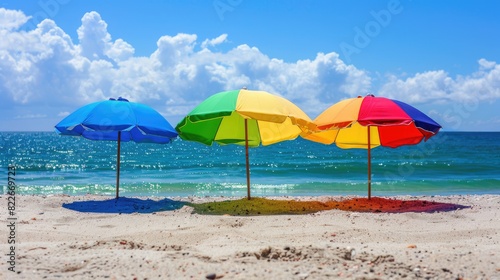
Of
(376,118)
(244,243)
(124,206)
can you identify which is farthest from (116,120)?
(376,118)

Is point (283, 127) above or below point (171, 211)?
above

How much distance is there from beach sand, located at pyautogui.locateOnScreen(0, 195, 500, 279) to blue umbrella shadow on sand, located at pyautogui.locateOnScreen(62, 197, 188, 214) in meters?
0.02

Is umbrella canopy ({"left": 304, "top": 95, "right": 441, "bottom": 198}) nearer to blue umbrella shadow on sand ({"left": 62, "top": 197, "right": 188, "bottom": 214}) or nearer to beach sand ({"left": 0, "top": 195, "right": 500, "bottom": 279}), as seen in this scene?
beach sand ({"left": 0, "top": 195, "right": 500, "bottom": 279})

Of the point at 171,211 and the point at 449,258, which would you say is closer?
the point at 449,258

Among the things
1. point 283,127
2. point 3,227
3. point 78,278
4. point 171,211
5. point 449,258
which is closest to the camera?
point 78,278

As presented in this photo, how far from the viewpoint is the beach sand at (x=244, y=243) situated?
15.0 ft

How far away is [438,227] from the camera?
750cm

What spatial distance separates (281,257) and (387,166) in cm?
2800

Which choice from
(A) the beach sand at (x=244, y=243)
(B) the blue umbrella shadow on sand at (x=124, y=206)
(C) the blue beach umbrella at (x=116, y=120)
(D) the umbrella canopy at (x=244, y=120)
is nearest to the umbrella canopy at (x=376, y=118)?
(D) the umbrella canopy at (x=244, y=120)

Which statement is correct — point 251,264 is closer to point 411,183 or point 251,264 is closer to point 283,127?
point 283,127

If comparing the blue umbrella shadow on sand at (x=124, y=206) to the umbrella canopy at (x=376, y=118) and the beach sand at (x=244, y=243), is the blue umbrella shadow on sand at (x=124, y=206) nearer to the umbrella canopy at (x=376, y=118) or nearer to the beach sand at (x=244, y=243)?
the beach sand at (x=244, y=243)

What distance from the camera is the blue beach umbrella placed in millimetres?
8375

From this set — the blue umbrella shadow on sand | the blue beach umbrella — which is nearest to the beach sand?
the blue umbrella shadow on sand

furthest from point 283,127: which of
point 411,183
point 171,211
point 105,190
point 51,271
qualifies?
point 411,183
